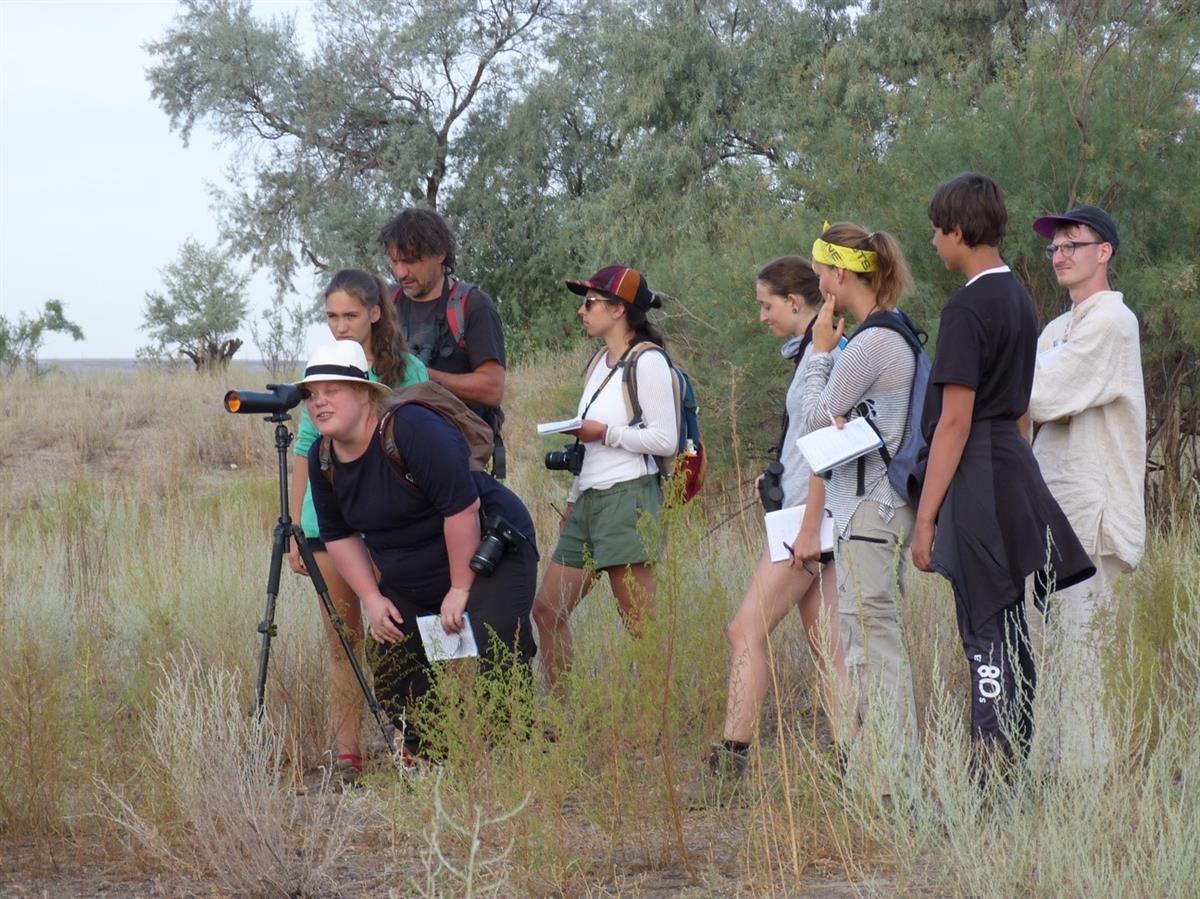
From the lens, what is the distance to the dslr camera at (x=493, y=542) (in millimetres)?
5066

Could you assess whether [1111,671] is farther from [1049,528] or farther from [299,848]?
[299,848]

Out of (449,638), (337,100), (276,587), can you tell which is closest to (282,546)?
(276,587)

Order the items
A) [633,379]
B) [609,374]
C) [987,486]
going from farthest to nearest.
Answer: [609,374] < [633,379] < [987,486]

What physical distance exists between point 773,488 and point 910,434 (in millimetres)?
688

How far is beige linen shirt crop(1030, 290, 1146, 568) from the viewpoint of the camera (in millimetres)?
4746

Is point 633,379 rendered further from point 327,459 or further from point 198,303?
point 198,303

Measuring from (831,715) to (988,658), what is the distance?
0.57 m

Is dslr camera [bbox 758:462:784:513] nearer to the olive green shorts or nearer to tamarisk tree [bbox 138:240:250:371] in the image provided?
the olive green shorts

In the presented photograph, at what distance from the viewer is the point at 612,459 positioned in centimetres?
561

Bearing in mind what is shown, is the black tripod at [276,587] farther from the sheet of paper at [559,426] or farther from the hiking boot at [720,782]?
the hiking boot at [720,782]

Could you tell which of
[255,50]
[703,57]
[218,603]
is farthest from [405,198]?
[218,603]

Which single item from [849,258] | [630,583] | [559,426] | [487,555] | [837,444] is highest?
[849,258]

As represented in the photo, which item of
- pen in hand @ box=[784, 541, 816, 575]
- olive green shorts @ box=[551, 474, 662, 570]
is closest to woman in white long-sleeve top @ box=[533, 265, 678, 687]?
olive green shorts @ box=[551, 474, 662, 570]

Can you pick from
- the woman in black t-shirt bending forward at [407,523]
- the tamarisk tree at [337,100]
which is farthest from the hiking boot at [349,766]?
the tamarisk tree at [337,100]
